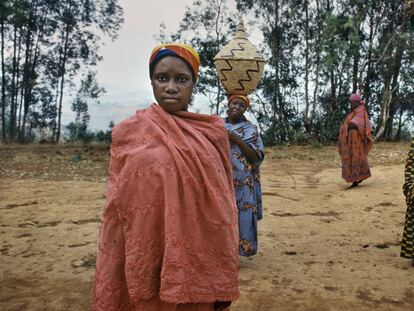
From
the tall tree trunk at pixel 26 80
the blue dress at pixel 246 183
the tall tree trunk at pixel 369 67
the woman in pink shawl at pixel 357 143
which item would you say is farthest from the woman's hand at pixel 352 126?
the tall tree trunk at pixel 26 80

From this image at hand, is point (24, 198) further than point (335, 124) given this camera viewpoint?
No

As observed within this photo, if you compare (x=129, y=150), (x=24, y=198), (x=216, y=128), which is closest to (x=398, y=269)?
(x=216, y=128)

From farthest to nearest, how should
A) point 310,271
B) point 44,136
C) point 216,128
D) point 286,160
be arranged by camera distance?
point 44,136 < point 286,160 < point 310,271 < point 216,128

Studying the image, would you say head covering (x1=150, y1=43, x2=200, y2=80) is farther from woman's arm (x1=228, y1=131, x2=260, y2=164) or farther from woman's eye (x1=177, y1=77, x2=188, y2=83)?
woman's arm (x1=228, y1=131, x2=260, y2=164)

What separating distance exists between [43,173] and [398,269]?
29.0ft

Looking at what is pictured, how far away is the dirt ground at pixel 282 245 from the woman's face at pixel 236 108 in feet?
4.55

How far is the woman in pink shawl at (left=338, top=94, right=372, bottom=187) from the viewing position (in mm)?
7977

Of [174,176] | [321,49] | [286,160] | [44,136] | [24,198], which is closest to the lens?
[174,176]

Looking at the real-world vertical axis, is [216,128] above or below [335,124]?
below

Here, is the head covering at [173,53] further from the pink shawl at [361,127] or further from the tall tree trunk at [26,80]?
the tall tree trunk at [26,80]

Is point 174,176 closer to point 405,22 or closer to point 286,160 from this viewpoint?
point 286,160

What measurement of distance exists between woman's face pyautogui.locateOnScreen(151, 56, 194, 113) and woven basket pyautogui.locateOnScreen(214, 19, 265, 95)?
7.98 ft

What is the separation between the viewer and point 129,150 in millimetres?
1527

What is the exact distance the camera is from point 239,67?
15.0ft
